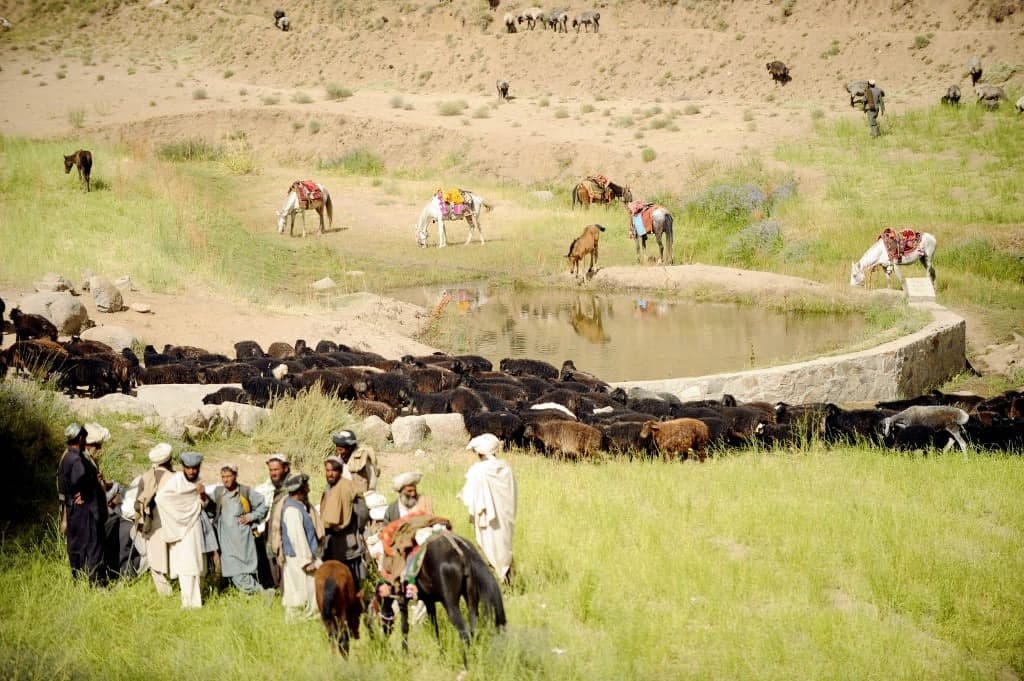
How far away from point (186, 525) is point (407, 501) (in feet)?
6.21

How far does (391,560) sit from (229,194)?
30965mm

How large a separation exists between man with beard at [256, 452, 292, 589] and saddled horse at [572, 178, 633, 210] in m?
26.7

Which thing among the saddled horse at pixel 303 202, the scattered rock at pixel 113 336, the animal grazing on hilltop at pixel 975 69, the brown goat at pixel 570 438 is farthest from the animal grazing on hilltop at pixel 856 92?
the brown goat at pixel 570 438

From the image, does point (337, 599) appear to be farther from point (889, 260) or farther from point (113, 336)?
point (889, 260)

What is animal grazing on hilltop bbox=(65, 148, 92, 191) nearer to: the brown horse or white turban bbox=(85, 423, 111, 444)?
white turban bbox=(85, 423, 111, 444)

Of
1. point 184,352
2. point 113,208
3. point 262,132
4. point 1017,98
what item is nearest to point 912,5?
point 1017,98

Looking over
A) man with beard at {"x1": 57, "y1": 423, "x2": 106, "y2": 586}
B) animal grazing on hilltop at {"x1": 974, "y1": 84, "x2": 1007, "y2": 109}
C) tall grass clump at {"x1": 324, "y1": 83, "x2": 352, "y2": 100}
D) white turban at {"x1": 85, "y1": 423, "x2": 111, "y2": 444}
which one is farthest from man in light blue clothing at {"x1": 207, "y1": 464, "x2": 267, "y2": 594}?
tall grass clump at {"x1": 324, "y1": 83, "x2": 352, "y2": 100}

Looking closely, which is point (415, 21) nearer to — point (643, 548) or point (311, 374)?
point (311, 374)

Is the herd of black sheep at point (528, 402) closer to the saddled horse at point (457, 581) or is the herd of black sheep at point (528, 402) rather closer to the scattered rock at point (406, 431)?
the scattered rock at point (406, 431)

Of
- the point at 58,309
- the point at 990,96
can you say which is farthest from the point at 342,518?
the point at 990,96

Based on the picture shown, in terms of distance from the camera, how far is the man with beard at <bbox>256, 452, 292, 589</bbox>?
7.52 meters

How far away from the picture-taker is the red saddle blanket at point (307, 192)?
31.3 meters

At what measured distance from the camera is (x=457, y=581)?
6.76m

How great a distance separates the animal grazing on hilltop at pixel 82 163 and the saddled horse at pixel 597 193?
47.8 feet
